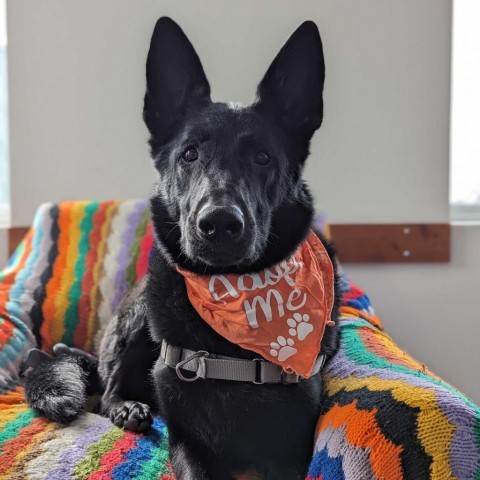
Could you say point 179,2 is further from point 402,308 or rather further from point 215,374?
point 215,374

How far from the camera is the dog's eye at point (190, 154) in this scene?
1.18 metres

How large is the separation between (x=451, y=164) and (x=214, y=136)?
1.43 meters

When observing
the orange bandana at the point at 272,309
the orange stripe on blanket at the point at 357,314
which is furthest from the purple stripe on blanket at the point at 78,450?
the orange stripe on blanket at the point at 357,314

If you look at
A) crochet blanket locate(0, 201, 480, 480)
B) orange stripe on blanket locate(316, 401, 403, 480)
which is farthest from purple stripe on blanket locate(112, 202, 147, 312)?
orange stripe on blanket locate(316, 401, 403, 480)

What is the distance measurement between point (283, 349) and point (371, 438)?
259 mm

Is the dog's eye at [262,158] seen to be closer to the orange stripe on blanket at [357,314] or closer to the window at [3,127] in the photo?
the orange stripe on blanket at [357,314]

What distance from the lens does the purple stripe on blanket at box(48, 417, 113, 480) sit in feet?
3.43

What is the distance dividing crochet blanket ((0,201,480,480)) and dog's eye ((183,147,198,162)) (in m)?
0.54

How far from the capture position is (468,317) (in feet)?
7.43

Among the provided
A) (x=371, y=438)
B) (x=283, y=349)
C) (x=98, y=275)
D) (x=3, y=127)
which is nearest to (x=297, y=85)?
(x=283, y=349)

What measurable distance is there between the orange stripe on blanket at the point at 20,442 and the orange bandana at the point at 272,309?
419 mm

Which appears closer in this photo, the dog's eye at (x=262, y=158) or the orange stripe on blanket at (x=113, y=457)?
the orange stripe on blanket at (x=113, y=457)

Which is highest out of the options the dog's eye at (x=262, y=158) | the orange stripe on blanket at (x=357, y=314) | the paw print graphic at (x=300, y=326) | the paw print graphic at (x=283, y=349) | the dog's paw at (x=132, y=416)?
the dog's eye at (x=262, y=158)

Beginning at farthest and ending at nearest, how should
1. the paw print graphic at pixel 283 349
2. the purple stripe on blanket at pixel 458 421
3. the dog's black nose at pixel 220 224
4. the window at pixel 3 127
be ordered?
the window at pixel 3 127, the paw print graphic at pixel 283 349, the dog's black nose at pixel 220 224, the purple stripe on blanket at pixel 458 421
